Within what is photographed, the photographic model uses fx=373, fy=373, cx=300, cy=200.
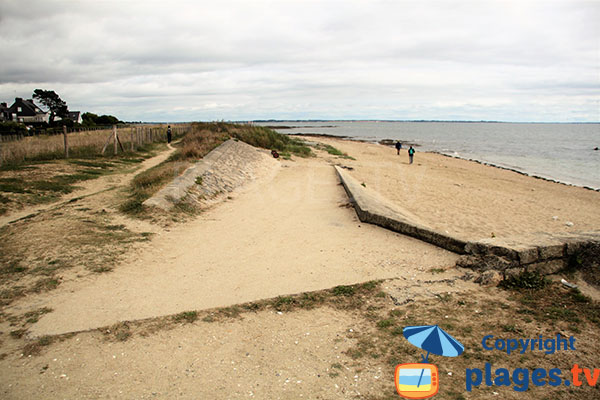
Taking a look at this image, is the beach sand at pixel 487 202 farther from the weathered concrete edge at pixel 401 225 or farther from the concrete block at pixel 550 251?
the concrete block at pixel 550 251

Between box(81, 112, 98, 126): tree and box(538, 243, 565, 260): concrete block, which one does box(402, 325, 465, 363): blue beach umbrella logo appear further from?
Answer: box(81, 112, 98, 126): tree

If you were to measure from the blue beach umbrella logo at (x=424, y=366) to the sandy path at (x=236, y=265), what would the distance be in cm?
180

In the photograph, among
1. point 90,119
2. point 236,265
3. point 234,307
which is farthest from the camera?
point 90,119

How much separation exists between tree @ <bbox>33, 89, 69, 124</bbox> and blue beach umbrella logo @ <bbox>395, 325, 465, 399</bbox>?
240ft

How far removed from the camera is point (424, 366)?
10.9ft

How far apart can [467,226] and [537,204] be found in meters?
6.70

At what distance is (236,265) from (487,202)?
461 inches

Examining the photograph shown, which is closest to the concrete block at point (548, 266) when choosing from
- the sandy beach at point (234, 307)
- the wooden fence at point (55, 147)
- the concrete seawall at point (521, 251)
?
the concrete seawall at point (521, 251)

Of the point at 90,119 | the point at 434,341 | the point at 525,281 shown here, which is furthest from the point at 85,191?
the point at 90,119

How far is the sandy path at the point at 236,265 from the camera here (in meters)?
4.75

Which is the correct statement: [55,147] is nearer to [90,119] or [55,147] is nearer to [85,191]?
[85,191]

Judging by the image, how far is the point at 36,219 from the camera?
796 cm

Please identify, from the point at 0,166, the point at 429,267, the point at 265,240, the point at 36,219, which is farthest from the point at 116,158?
the point at 429,267

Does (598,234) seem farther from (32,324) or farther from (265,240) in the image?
(32,324)
